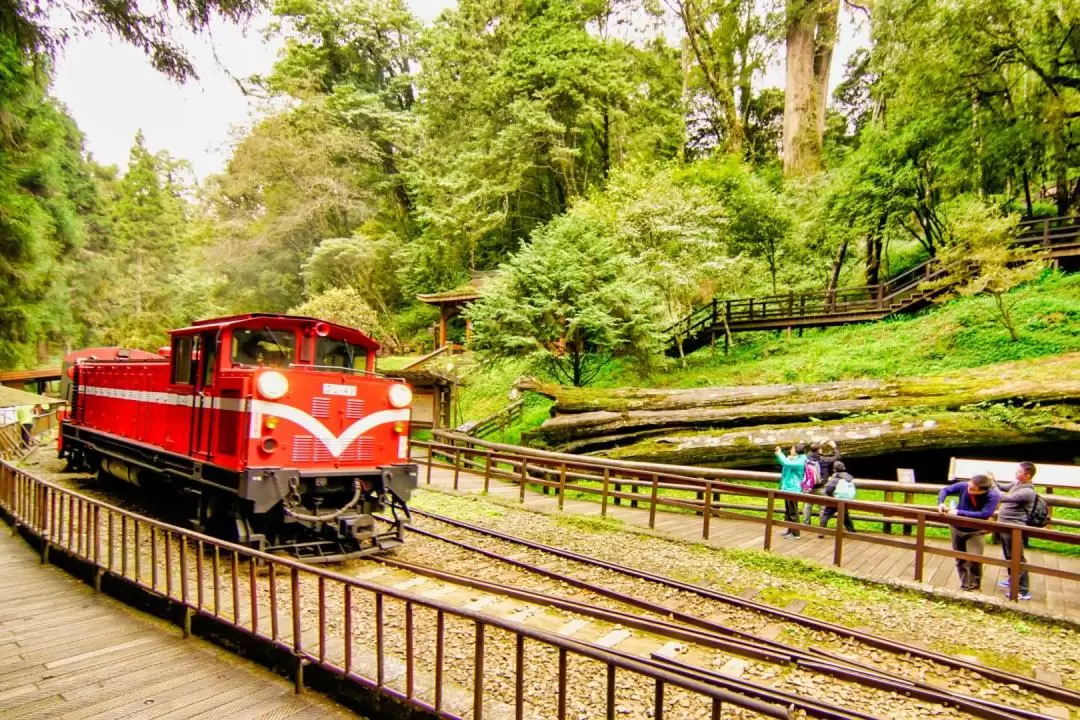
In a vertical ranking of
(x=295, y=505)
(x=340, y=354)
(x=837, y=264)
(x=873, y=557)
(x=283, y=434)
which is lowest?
(x=873, y=557)

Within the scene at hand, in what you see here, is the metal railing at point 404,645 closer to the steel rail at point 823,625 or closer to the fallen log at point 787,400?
the steel rail at point 823,625

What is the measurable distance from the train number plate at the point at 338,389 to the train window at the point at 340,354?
622 millimetres

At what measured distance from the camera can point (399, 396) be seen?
7.63 m

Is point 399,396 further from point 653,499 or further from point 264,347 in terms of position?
point 653,499

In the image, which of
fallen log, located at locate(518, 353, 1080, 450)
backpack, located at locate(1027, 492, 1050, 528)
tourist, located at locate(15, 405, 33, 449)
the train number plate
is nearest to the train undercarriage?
the train number plate

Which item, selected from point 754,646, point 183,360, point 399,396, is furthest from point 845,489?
point 183,360

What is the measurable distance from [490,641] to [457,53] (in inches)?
1162

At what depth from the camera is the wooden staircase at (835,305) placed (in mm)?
16672

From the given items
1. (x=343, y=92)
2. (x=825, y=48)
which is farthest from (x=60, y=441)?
(x=825, y=48)

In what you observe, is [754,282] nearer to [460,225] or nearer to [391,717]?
[460,225]

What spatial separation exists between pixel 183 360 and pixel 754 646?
7792mm

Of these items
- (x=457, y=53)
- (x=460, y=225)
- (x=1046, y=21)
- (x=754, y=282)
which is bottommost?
(x=754, y=282)

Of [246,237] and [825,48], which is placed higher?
[825,48]

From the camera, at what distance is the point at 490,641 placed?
4.71 meters
